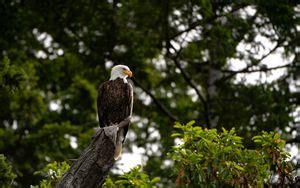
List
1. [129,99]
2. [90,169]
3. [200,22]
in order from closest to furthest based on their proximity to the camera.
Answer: [90,169]
[129,99]
[200,22]

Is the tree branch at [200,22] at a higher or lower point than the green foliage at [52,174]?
higher

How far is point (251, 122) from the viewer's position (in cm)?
1219

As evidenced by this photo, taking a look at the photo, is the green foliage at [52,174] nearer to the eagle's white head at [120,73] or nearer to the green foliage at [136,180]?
the green foliage at [136,180]

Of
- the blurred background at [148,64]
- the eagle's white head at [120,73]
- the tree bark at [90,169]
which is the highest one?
the blurred background at [148,64]

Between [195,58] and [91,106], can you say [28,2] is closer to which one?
[91,106]

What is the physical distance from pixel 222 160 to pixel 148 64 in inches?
318

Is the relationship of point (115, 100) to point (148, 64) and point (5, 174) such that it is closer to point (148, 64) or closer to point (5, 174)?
point (5, 174)

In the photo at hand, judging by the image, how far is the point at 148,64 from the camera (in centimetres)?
1441

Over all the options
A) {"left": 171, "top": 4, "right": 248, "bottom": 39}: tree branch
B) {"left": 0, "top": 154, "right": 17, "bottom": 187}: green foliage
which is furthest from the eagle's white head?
{"left": 171, "top": 4, "right": 248, "bottom": 39}: tree branch

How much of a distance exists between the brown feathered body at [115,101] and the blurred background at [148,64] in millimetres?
2799

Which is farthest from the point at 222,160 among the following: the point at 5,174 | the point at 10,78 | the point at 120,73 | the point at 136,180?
the point at 10,78

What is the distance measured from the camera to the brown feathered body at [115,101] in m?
8.60

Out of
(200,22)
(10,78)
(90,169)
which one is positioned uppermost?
(200,22)

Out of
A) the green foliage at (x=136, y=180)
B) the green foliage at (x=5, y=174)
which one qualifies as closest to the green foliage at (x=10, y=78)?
the green foliage at (x=5, y=174)
